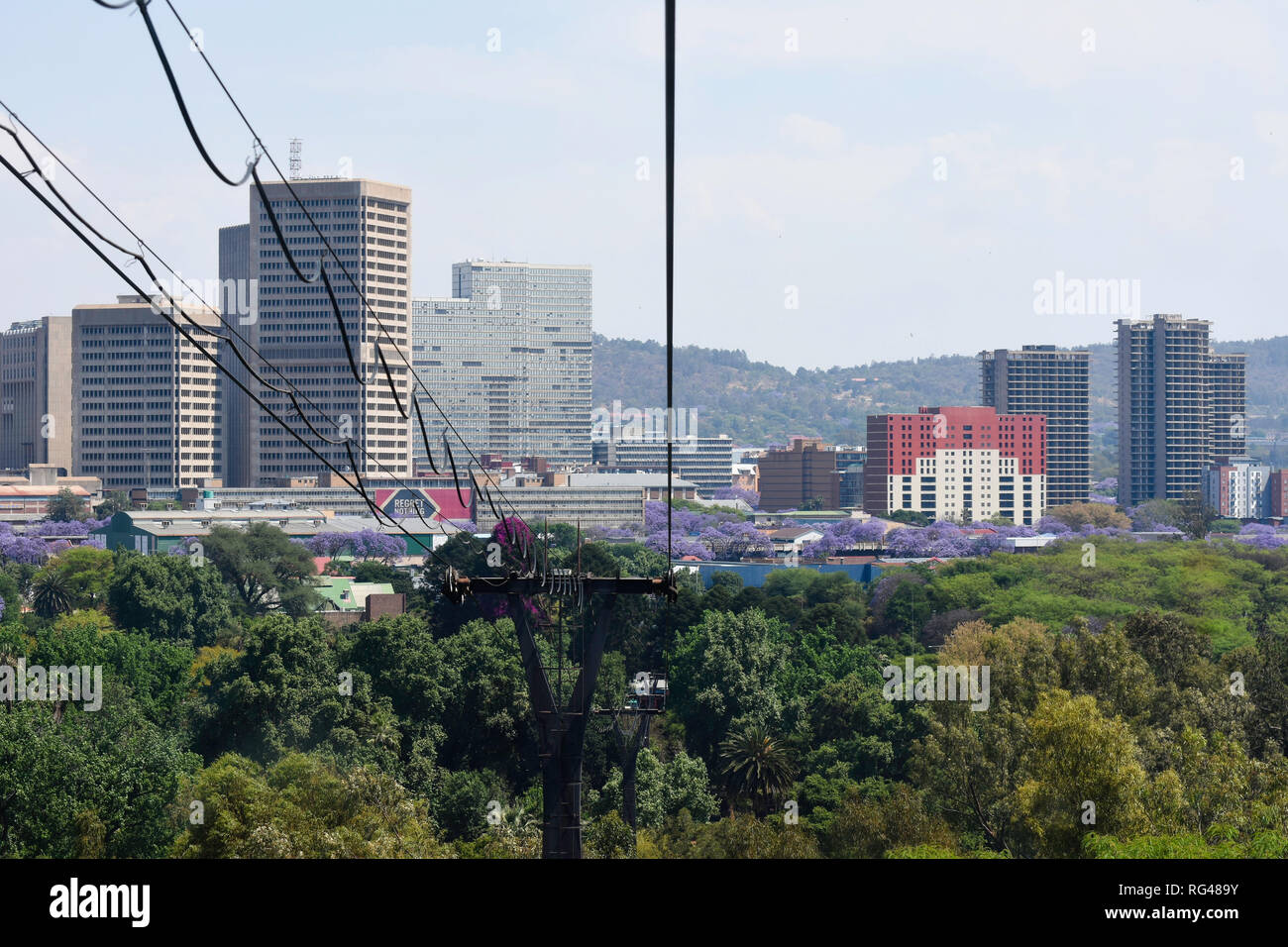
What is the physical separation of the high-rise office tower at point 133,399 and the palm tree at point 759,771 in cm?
15151

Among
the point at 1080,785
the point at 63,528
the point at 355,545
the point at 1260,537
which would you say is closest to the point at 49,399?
the point at 63,528

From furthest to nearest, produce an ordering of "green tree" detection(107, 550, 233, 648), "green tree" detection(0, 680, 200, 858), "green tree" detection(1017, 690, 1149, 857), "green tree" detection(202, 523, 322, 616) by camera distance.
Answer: "green tree" detection(202, 523, 322, 616)
"green tree" detection(107, 550, 233, 648)
"green tree" detection(0, 680, 200, 858)
"green tree" detection(1017, 690, 1149, 857)

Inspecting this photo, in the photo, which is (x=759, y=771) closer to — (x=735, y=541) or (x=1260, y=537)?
(x=735, y=541)

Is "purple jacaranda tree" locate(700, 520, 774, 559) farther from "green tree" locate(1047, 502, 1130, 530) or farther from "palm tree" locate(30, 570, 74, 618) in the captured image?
"palm tree" locate(30, 570, 74, 618)

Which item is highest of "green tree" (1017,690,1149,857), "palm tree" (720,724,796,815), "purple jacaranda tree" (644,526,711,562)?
"green tree" (1017,690,1149,857)

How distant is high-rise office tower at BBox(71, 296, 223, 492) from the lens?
609 ft

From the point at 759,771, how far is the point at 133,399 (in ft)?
516

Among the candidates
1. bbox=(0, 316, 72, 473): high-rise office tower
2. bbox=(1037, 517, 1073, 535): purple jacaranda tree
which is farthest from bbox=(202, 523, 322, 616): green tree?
bbox=(0, 316, 72, 473): high-rise office tower

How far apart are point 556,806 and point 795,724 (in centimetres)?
3029

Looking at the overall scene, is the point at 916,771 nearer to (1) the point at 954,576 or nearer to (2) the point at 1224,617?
(2) the point at 1224,617

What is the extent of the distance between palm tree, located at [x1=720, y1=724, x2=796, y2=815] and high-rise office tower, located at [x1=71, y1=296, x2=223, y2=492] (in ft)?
497

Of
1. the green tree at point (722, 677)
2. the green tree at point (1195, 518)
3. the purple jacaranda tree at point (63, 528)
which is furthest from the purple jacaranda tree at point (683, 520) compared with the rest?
the green tree at point (722, 677)
